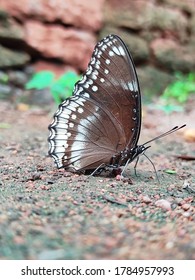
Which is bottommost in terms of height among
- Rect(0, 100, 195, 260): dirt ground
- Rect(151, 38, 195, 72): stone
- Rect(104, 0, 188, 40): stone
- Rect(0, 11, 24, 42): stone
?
Rect(0, 100, 195, 260): dirt ground

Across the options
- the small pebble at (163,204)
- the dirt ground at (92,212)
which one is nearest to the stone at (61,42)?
the dirt ground at (92,212)

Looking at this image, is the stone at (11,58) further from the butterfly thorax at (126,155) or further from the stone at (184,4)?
the butterfly thorax at (126,155)

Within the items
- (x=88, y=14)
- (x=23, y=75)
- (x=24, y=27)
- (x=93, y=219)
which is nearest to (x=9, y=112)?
(x=23, y=75)

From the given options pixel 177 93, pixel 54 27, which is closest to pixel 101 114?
pixel 54 27

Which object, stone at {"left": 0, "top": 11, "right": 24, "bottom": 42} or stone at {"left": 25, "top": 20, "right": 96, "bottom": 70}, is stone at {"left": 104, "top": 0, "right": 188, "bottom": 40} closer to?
stone at {"left": 25, "top": 20, "right": 96, "bottom": 70}

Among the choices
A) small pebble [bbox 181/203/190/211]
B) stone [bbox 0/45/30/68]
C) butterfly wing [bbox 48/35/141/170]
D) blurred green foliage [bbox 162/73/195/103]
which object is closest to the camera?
small pebble [bbox 181/203/190/211]

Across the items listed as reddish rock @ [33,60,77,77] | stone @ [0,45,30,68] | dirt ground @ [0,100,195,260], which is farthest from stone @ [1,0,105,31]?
dirt ground @ [0,100,195,260]
